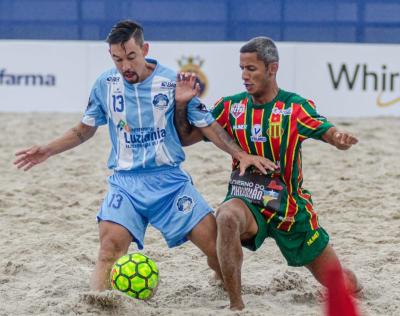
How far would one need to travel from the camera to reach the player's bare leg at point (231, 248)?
454 cm

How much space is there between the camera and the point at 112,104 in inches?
194

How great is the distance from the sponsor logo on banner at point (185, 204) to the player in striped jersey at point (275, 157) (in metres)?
0.19

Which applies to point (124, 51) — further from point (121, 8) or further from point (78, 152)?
point (121, 8)

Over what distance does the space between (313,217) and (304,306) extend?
0.49 metres

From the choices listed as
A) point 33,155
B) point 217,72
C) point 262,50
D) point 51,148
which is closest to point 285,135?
point 262,50

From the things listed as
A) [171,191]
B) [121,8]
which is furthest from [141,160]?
[121,8]

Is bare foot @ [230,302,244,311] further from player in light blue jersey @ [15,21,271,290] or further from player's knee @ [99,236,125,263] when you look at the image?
player's knee @ [99,236,125,263]

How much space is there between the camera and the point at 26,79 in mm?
11688

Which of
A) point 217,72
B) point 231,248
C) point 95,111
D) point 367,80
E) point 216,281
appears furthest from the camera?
point 217,72

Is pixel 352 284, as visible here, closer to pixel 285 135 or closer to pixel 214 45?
pixel 285 135

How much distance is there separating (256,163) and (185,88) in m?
0.61

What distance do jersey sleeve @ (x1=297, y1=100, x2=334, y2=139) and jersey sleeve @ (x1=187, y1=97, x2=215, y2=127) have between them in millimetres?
488

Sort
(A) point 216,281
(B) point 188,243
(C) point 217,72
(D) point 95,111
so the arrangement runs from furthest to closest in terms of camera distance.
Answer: (C) point 217,72 < (B) point 188,243 < (A) point 216,281 < (D) point 95,111

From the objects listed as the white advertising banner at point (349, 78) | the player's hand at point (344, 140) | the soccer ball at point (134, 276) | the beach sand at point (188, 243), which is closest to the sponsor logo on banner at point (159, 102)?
the soccer ball at point (134, 276)
